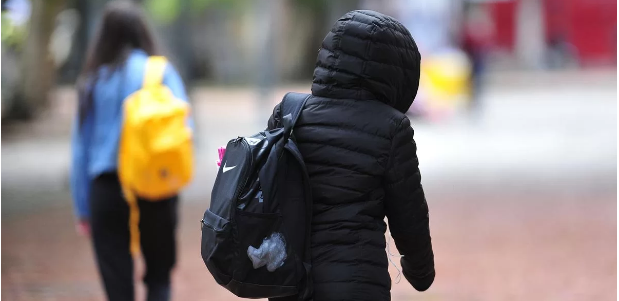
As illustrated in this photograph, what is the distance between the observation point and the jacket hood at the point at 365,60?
3.26m

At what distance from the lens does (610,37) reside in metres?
42.4

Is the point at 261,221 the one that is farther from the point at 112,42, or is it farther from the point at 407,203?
the point at 112,42

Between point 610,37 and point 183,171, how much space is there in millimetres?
39812

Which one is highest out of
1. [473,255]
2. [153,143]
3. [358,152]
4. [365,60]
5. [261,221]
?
[365,60]

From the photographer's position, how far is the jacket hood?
3.26 metres

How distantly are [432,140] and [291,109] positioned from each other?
1402 centimetres

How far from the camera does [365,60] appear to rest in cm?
326

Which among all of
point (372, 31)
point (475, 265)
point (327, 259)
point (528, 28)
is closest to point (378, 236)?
point (327, 259)

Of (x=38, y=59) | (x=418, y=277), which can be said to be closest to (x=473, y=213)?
(x=418, y=277)

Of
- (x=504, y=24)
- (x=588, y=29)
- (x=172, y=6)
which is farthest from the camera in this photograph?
(x=504, y=24)

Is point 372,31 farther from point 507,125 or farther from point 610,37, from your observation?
point 610,37

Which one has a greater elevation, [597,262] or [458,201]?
[597,262]

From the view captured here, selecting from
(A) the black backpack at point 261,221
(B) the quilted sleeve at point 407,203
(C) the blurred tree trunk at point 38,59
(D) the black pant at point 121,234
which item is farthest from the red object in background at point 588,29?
(A) the black backpack at point 261,221

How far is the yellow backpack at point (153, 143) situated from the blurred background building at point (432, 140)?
2213 mm
